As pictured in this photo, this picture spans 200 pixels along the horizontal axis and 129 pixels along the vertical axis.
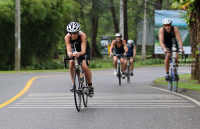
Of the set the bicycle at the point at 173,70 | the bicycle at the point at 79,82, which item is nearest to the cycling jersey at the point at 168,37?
the bicycle at the point at 173,70

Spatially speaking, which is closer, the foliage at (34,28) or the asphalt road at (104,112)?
the asphalt road at (104,112)

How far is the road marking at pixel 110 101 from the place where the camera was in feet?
30.6

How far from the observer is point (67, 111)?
855 cm

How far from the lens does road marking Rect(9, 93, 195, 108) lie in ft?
30.6

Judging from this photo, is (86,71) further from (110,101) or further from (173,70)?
(173,70)

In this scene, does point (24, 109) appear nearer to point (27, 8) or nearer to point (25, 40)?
point (27, 8)

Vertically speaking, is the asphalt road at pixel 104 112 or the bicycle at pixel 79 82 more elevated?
the bicycle at pixel 79 82

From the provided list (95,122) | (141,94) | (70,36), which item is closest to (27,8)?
(141,94)

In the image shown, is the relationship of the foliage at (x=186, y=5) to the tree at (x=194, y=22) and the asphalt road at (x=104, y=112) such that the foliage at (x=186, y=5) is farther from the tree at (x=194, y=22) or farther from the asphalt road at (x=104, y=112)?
the asphalt road at (x=104, y=112)

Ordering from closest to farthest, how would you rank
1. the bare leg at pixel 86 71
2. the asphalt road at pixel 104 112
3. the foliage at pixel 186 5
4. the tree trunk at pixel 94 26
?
1. the asphalt road at pixel 104 112
2. the bare leg at pixel 86 71
3. the foliage at pixel 186 5
4. the tree trunk at pixel 94 26

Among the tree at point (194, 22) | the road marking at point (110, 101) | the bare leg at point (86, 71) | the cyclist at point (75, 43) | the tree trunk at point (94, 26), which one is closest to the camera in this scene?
the cyclist at point (75, 43)

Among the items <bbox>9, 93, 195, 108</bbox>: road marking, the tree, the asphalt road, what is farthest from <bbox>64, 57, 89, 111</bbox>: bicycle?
the tree

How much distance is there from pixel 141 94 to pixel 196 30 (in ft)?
19.0

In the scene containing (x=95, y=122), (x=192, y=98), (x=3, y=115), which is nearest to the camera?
(x=95, y=122)
